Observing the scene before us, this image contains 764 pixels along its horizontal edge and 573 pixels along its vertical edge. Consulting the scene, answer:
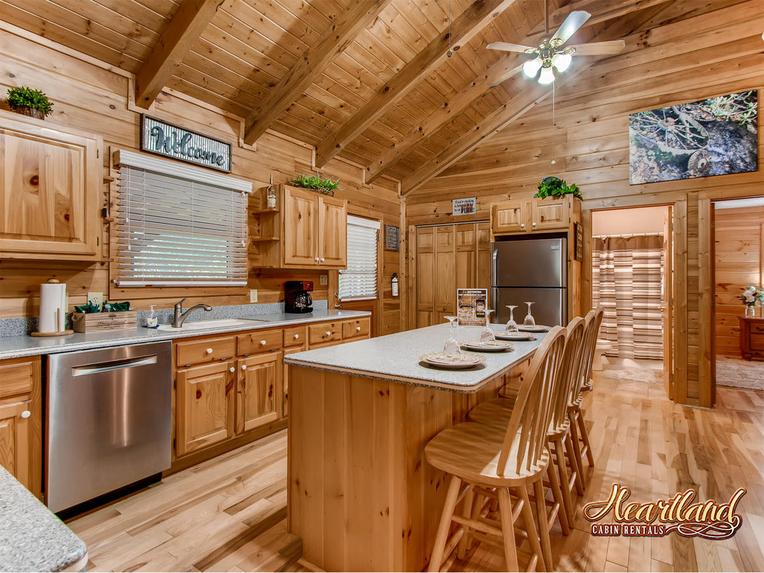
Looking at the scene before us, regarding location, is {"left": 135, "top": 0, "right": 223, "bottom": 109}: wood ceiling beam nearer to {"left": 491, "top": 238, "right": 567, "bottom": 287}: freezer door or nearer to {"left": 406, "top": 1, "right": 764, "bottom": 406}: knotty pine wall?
{"left": 491, "top": 238, "right": 567, "bottom": 287}: freezer door

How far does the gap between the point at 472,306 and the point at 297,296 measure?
2.40 meters

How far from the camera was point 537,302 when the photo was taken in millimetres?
4570

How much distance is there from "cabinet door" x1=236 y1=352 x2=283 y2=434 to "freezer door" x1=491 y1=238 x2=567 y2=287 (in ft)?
8.82

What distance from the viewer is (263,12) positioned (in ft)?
9.96

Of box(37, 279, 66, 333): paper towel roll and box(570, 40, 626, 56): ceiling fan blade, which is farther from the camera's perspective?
box(570, 40, 626, 56): ceiling fan blade

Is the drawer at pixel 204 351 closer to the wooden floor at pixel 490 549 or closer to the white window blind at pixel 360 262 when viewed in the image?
the wooden floor at pixel 490 549

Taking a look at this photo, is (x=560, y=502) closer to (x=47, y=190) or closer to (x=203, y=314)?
(x=203, y=314)

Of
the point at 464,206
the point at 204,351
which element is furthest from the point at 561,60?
the point at 204,351

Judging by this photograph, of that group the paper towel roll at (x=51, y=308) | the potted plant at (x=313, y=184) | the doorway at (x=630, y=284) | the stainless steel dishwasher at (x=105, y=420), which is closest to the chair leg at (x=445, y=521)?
the stainless steel dishwasher at (x=105, y=420)

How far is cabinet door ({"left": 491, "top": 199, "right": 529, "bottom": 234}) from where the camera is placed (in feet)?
15.6

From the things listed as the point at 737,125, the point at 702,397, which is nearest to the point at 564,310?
the point at 702,397

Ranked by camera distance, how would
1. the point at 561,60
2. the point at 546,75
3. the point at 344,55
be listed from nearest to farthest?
1. the point at 561,60
2. the point at 546,75
3. the point at 344,55

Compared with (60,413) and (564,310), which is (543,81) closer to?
(564,310)

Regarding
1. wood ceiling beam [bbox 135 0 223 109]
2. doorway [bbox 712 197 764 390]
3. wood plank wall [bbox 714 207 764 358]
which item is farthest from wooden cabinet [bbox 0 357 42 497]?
wood plank wall [bbox 714 207 764 358]
